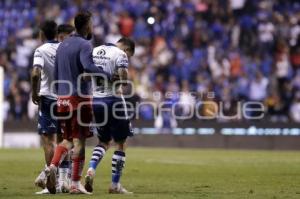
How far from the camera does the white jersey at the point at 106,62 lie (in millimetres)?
12531

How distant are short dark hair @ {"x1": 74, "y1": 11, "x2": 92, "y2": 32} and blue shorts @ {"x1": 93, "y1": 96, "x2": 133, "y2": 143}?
1042 millimetres

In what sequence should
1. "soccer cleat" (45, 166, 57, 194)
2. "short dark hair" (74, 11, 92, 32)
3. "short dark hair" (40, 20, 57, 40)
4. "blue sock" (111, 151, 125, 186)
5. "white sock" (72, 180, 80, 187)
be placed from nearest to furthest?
"soccer cleat" (45, 166, 57, 194) → "short dark hair" (74, 11, 92, 32) → "white sock" (72, 180, 80, 187) → "blue sock" (111, 151, 125, 186) → "short dark hair" (40, 20, 57, 40)

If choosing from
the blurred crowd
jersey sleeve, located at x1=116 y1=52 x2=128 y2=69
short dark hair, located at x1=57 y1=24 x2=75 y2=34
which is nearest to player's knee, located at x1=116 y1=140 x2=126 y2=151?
jersey sleeve, located at x1=116 y1=52 x2=128 y2=69

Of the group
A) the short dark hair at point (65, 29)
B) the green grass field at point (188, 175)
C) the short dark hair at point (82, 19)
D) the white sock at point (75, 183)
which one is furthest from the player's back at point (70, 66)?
the green grass field at point (188, 175)

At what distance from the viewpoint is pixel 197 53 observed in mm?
30109

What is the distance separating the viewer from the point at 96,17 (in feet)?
110

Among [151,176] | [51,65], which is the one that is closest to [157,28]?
[151,176]

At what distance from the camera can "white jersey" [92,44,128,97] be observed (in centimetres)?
1253

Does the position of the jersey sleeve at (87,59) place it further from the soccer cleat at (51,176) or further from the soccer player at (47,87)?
the soccer cleat at (51,176)

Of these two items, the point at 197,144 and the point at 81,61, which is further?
the point at 197,144

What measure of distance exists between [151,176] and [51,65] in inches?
154

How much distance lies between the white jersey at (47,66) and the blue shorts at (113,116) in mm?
787

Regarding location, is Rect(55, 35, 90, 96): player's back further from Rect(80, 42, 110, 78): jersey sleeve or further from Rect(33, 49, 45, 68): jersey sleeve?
Rect(33, 49, 45, 68): jersey sleeve

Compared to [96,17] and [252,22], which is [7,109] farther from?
[252,22]
